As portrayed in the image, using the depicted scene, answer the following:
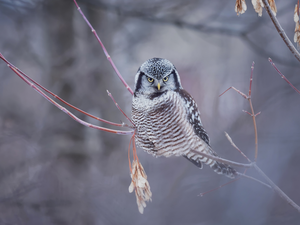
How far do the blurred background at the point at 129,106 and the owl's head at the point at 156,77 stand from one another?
0.31 metres

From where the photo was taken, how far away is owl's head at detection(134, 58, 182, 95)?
43 cm

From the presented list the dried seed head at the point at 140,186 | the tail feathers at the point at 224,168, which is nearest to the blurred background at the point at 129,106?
the tail feathers at the point at 224,168

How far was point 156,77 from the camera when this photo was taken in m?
0.43

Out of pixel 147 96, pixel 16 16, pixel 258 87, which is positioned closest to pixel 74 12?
pixel 16 16

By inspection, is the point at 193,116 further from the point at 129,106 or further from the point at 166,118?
the point at 129,106

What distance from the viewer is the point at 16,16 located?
2.41ft

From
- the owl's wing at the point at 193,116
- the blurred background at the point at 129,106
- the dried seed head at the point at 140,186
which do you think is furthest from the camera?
the blurred background at the point at 129,106

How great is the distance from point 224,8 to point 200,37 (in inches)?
5.8

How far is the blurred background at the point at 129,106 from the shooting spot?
→ 0.76 metres

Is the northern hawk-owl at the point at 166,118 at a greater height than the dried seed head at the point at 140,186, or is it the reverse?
the northern hawk-owl at the point at 166,118

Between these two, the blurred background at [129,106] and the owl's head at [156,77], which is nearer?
the owl's head at [156,77]

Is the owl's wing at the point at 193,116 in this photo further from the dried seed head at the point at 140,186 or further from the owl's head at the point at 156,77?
the dried seed head at the point at 140,186

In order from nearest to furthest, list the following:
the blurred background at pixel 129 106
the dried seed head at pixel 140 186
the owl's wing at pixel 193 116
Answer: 1. the dried seed head at pixel 140 186
2. the owl's wing at pixel 193 116
3. the blurred background at pixel 129 106

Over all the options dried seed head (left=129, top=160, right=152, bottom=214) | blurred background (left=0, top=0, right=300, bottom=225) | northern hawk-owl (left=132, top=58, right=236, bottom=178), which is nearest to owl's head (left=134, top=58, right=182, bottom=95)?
northern hawk-owl (left=132, top=58, right=236, bottom=178)
